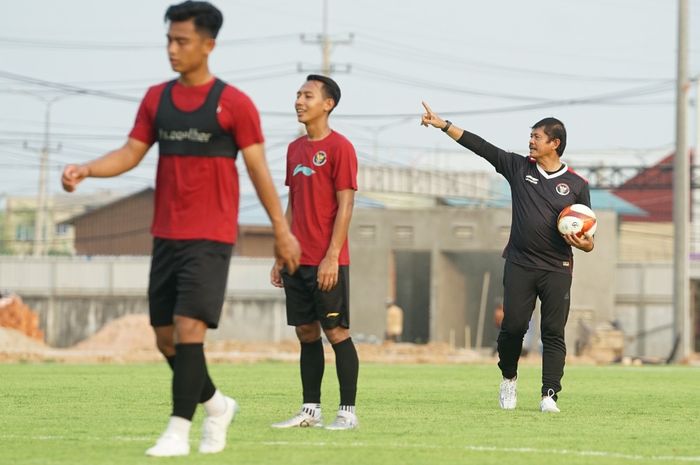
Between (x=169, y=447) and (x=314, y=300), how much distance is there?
7.11 ft

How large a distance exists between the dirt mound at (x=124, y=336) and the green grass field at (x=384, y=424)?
25.6 m

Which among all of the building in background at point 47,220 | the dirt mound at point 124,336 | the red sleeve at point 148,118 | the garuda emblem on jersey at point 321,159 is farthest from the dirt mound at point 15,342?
the building in background at point 47,220

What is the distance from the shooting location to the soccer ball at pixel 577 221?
1100 centimetres

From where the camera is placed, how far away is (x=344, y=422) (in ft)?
29.8

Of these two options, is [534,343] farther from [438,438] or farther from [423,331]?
[438,438]

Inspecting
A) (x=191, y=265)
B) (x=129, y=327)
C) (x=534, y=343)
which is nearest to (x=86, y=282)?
(x=129, y=327)

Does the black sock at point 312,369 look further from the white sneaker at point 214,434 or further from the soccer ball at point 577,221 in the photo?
the soccer ball at point 577,221

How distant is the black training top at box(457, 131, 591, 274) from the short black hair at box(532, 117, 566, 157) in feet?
0.87

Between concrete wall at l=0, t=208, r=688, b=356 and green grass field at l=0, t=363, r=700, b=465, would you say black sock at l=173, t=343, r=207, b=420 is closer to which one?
green grass field at l=0, t=363, r=700, b=465

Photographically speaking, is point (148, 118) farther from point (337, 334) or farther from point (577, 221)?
Result: point (577, 221)

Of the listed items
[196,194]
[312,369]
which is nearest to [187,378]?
[196,194]

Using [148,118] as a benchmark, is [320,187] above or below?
below

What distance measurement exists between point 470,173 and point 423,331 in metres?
20.7

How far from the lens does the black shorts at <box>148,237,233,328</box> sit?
7449 millimetres
